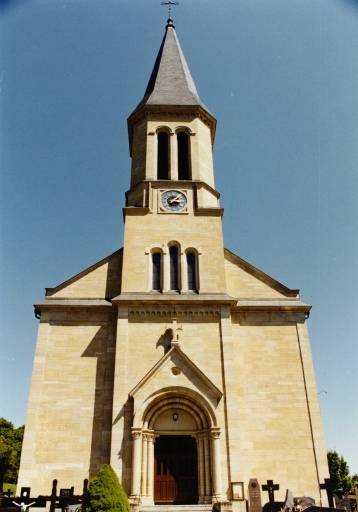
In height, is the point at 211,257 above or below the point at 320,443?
above

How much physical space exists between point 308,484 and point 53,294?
13492mm

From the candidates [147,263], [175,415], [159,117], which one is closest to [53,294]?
[147,263]

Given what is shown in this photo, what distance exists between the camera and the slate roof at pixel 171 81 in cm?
2580

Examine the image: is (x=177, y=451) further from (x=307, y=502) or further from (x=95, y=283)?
(x=95, y=283)

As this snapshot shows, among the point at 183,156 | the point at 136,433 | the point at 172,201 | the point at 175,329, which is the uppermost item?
the point at 183,156

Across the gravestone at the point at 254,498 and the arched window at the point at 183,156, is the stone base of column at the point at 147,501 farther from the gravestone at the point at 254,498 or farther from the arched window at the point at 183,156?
the arched window at the point at 183,156

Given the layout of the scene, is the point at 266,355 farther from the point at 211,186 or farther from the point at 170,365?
the point at 211,186

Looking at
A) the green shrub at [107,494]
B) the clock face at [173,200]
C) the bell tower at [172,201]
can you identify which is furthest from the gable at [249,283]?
the green shrub at [107,494]

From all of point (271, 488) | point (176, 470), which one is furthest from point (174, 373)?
point (271, 488)

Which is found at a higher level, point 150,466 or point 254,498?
point 150,466

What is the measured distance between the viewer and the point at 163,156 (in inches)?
963

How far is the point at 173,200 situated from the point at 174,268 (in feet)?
12.9

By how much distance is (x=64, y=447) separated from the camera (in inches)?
654

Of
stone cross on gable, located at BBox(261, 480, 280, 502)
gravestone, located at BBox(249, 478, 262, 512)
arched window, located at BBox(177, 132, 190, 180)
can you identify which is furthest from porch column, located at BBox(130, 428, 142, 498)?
arched window, located at BBox(177, 132, 190, 180)
